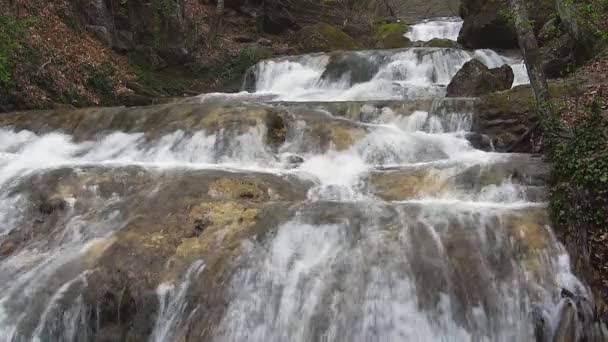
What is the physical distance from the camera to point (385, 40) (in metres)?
26.0

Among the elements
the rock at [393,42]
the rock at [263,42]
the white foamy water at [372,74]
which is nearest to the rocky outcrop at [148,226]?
the white foamy water at [372,74]

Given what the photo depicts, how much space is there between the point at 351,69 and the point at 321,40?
236 inches

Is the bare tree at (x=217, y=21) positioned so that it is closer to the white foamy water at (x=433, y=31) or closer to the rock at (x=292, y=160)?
the white foamy water at (x=433, y=31)

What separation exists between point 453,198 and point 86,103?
1095cm

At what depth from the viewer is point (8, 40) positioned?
1272cm

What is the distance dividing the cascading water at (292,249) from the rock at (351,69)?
7823 millimetres

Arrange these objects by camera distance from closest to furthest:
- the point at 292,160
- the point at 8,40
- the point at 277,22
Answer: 1. the point at 292,160
2. the point at 8,40
3. the point at 277,22

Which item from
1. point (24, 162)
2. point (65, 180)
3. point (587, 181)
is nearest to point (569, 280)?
point (587, 181)

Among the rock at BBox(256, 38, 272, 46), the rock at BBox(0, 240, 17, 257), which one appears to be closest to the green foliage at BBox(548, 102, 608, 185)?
the rock at BBox(0, 240, 17, 257)

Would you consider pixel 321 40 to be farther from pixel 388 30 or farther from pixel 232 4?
pixel 388 30

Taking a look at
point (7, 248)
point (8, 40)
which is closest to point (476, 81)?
point (7, 248)

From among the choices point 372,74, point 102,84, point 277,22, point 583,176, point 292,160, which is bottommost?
point 292,160

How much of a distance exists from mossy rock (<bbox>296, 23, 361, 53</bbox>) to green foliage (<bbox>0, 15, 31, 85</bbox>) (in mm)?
12093

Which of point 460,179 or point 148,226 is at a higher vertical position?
point 460,179
